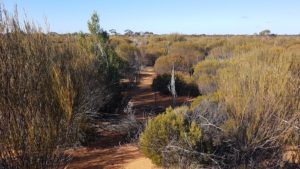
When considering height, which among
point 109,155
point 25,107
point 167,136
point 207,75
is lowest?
point 109,155

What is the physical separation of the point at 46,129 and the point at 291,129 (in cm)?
411

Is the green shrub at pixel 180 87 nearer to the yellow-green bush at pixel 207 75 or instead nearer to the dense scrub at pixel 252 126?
the yellow-green bush at pixel 207 75

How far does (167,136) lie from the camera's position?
7309 millimetres

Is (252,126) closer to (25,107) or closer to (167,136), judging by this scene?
(167,136)

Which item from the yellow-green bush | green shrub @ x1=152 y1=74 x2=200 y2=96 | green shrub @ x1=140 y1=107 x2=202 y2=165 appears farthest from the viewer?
green shrub @ x1=152 y1=74 x2=200 y2=96

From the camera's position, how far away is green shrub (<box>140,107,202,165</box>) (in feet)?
22.9

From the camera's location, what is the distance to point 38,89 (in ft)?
15.4

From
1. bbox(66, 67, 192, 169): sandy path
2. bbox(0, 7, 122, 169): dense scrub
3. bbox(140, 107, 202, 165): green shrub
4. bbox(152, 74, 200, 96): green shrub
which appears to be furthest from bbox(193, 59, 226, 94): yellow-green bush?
bbox(0, 7, 122, 169): dense scrub

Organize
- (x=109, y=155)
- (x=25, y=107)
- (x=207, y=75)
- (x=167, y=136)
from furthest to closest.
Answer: (x=207, y=75), (x=109, y=155), (x=167, y=136), (x=25, y=107)

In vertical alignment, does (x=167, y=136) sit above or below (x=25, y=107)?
below

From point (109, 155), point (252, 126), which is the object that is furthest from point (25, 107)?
point (109, 155)

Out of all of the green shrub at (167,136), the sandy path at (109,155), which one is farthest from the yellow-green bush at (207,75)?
the green shrub at (167,136)

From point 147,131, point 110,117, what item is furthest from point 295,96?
point 110,117

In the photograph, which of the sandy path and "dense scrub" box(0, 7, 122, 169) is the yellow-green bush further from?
"dense scrub" box(0, 7, 122, 169)
